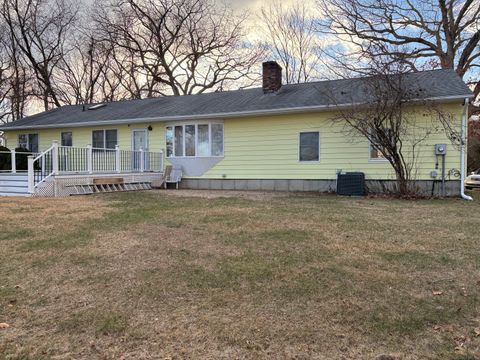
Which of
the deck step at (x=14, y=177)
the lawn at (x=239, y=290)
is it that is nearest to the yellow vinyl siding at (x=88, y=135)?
the deck step at (x=14, y=177)

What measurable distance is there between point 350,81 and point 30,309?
12.9m

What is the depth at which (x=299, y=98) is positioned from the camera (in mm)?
12766

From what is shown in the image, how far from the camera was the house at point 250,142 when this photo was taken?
1088 cm

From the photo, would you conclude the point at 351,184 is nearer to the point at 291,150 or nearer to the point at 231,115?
the point at 291,150

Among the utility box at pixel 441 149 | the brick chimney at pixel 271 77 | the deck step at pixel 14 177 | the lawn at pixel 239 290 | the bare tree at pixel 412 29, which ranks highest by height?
the bare tree at pixel 412 29

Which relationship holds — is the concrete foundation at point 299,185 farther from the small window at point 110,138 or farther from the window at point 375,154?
the small window at point 110,138

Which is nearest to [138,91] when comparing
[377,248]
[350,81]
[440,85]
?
[350,81]

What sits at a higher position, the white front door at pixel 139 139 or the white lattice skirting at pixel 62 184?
the white front door at pixel 139 139

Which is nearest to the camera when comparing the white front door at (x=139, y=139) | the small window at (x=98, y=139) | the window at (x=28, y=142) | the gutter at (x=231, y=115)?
the gutter at (x=231, y=115)

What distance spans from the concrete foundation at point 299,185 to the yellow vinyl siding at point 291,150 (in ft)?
0.54

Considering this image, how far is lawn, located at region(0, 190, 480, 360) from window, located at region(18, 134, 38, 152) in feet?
42.5

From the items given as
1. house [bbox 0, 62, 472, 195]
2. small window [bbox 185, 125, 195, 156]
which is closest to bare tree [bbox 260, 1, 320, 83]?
house [bbox 0, 62, 472, 195]

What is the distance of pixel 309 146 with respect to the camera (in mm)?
12414

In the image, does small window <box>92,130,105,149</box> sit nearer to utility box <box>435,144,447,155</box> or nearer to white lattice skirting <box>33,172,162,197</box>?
white lattice skirting <box>33,172,162,197</box>
